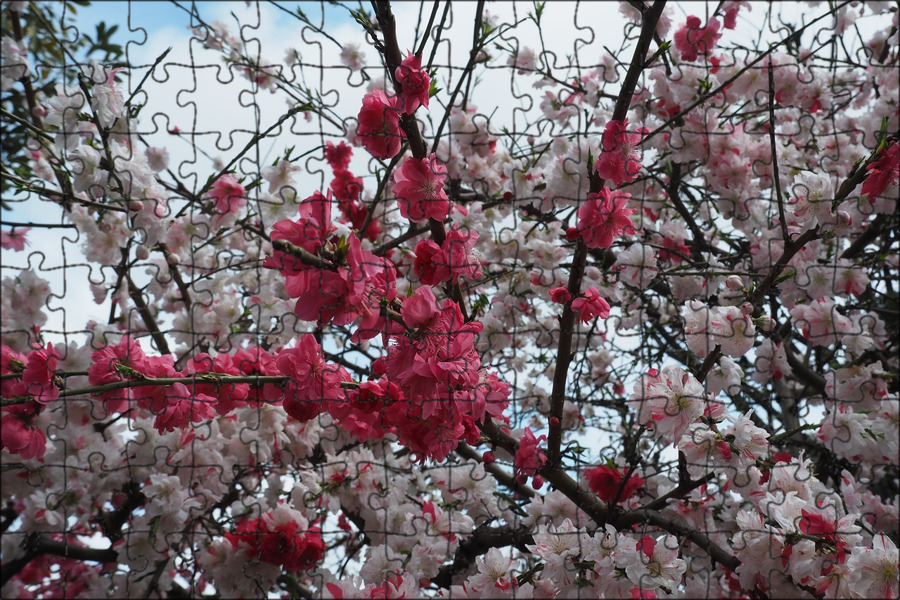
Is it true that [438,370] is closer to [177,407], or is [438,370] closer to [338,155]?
[177,407]

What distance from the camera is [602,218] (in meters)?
1.02

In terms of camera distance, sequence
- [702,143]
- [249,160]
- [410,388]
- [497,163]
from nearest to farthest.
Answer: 1. [410,388]
2. [249,160]
3. [702,143]
4. [497,163]

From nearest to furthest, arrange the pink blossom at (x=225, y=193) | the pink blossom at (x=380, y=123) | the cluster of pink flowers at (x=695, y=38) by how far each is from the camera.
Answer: the pink blossom at (x=380, y=123), the pink blossom at (x=225, y=193), the cluster of pink flowers at (x=695, y=38)

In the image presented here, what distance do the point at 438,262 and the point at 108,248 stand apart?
41.1 inches

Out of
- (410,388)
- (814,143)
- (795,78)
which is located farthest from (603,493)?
(814,143)

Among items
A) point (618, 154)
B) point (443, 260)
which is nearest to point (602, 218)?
point (618, 154)

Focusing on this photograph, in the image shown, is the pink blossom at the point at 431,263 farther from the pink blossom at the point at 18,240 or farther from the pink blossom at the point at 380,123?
the pink blossom at the point at 18,240

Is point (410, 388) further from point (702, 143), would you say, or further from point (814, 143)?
Answer: point (814, 143)

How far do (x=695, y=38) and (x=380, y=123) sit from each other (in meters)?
1.16

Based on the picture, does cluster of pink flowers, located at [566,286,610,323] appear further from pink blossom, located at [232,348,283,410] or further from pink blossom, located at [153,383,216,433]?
pink blossom, located at [153,383,216,433]

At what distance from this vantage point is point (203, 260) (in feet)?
6.01

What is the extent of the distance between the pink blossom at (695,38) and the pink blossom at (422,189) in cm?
108

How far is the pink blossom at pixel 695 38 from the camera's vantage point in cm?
162
